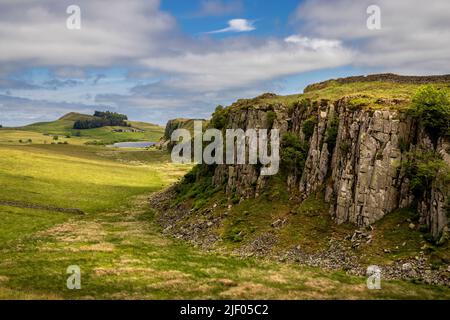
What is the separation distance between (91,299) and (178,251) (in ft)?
75.0

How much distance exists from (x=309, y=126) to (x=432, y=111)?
21.6 metres

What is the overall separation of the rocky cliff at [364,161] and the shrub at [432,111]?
1.20 meters

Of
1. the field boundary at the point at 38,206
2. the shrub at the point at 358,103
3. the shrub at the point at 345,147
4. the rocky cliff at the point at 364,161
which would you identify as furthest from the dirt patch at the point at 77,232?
the shrub at the point at 358,103

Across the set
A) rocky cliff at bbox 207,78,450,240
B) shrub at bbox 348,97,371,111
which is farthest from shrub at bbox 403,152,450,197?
shrub at bbox 348,97,371,111

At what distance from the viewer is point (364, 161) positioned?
2347 inches

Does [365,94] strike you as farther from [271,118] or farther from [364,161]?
[271,118]

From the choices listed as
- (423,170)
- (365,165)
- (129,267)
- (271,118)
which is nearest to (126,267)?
(129,267)

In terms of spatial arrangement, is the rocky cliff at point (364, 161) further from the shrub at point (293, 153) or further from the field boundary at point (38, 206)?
the field boundary at point (38, 206)

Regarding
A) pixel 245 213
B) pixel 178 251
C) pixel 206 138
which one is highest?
pixel 206 138

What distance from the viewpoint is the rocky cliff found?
182 ft

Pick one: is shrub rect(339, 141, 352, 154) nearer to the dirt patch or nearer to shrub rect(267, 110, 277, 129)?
shrub rect(267, 110, 277, 129)

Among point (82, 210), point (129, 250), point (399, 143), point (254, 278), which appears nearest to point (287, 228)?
point (254, 278)

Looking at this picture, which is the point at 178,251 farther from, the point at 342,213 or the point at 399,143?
the point at 399,143

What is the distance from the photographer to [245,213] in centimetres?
7169
